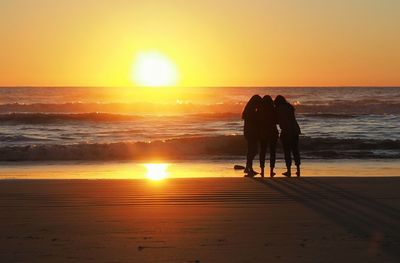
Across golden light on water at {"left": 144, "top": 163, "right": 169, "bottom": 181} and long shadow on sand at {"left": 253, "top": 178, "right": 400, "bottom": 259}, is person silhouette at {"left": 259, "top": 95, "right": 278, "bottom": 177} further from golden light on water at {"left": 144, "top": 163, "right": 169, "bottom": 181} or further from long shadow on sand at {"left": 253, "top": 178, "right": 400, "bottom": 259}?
golden light on water at {"left": 144, "top": 163, "right": 169, "bottom": 181}

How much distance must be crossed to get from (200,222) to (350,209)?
6.36ft

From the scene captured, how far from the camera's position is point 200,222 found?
6613 mm

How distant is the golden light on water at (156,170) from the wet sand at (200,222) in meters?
2.29

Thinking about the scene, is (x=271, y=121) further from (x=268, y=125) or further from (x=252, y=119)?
(x=252, y=119)

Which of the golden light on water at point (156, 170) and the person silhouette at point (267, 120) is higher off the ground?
the person silhouette at point (267, 120)

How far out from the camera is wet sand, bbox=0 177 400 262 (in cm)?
531

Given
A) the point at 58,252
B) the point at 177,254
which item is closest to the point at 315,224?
the point at 177,254

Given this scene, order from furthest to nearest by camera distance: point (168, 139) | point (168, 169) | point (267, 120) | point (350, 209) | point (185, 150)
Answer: point (168, 139) < point (185, 150) < point (168, 169) < point (267, 120) < point (350, 209)

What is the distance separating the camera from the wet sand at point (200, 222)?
17.4 ft

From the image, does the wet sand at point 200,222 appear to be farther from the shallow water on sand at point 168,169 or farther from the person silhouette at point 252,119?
the shallow water on sand at point 168,169

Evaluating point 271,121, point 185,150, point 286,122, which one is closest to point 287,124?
point 286,122

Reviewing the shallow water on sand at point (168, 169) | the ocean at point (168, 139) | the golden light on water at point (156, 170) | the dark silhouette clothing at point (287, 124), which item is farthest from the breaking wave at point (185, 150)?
the dark silhouette clothing at point (287, 124)

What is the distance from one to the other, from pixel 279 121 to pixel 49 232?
5954mm

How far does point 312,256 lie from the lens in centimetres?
519
